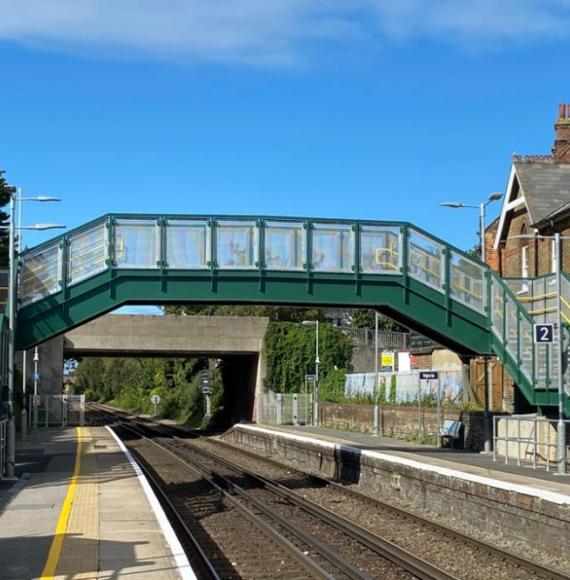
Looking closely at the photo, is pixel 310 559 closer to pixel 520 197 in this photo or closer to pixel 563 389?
pixel 563 389

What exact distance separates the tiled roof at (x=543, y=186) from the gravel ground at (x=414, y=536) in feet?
44.6

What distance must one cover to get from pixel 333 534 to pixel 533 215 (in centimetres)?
1941

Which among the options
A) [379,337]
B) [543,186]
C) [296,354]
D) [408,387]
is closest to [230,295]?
[408,387]

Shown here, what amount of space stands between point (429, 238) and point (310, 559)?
Answer: 11271 millimetres

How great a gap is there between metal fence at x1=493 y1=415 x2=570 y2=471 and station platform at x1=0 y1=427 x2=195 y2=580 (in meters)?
8.28

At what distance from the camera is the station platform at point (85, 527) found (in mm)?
9836

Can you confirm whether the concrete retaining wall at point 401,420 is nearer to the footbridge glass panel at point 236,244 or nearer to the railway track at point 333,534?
the railway track at point 333,534

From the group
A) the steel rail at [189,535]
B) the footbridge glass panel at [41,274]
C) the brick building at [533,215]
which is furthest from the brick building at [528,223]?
the footbridge glass panel at [41,274]

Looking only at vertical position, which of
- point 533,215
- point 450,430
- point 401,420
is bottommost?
point 401,420

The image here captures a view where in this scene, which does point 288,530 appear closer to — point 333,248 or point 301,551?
point 301,551

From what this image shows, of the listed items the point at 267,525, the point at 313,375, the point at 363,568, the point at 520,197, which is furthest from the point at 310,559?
the point at 313,375

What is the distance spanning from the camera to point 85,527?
505 inches

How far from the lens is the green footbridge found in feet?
67.2

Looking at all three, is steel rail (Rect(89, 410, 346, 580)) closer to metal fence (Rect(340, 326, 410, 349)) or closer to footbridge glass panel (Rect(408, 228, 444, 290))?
footbridge glass panel (Rect(408, 228, 444, 290))
